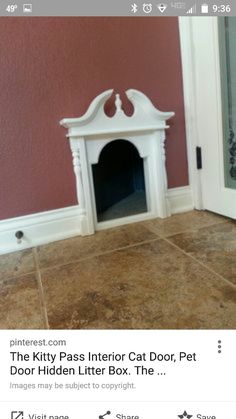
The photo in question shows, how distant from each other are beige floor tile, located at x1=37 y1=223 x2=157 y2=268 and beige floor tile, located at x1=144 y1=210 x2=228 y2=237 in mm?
48

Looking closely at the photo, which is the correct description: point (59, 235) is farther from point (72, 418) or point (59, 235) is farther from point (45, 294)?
point (72, 418)

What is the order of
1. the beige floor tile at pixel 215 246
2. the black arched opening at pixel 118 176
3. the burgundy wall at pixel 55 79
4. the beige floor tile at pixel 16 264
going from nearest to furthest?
the beige floor tile at pixel 215 246
the beige floor tile at pixel 16 264
the burgundy wall at pixel 55 79
the black arched opening at pixel 118 176

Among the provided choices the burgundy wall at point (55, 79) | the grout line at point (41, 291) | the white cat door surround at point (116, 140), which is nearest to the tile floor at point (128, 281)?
the grout line at point (41, 291)

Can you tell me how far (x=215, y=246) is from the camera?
94cm

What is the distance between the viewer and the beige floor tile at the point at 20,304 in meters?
0.64

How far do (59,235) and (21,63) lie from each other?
0.64 meters

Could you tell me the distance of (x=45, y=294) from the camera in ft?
2.50

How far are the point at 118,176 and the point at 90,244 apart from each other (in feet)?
2.93

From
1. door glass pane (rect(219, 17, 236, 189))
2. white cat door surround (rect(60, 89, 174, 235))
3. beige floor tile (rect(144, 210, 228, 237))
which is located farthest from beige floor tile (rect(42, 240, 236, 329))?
door glass pane (rect(219, 17, 236, 189))

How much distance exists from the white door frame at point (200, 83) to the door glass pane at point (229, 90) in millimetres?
19

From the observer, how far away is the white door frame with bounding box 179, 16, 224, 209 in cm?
113

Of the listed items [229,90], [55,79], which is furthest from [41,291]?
[229,90]

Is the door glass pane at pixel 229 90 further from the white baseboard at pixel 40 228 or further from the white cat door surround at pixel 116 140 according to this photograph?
the white baseboard at pixel 40 228

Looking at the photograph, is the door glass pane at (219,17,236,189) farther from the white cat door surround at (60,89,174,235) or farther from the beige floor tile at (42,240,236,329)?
the beige floor tile at (42,240,236,329)
